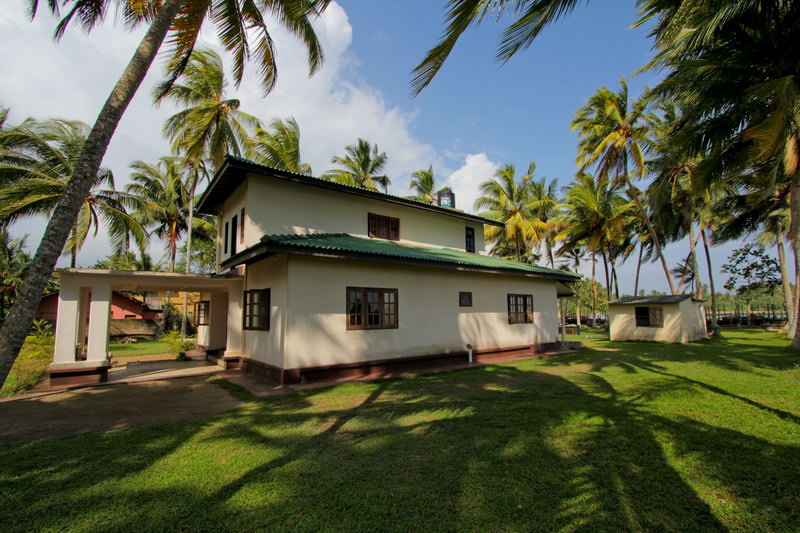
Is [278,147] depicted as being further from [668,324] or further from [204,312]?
[668,324]

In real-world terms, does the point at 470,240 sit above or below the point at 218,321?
above

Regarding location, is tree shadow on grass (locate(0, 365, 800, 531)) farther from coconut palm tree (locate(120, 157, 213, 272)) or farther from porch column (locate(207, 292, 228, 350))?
coconut palm tree (locate(120, 157, 213, 272))

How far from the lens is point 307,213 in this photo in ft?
37.2

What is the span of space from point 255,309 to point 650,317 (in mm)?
20414

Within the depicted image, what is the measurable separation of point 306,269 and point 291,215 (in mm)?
2797

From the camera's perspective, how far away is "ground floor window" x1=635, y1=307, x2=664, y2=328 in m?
19.7

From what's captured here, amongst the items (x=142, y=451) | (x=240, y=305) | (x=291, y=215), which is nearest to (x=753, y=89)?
(x=291, y=215)

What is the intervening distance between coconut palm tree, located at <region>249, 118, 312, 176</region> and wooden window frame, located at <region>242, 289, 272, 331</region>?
8.26 m

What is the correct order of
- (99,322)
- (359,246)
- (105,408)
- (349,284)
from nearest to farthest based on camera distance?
1. (105,408)
2. (99,322)
3. (349,284)
4. (359,246)

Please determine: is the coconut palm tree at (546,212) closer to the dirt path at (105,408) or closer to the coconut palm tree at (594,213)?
the coconut palm tree at (594,213)

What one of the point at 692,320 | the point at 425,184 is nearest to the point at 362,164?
the point at 425,184

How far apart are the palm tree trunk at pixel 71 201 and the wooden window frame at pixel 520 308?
39.7 ft

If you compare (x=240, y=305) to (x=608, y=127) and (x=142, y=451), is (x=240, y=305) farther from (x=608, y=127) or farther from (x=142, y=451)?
(x=608, y=127)

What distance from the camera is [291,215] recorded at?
11.0 meters
